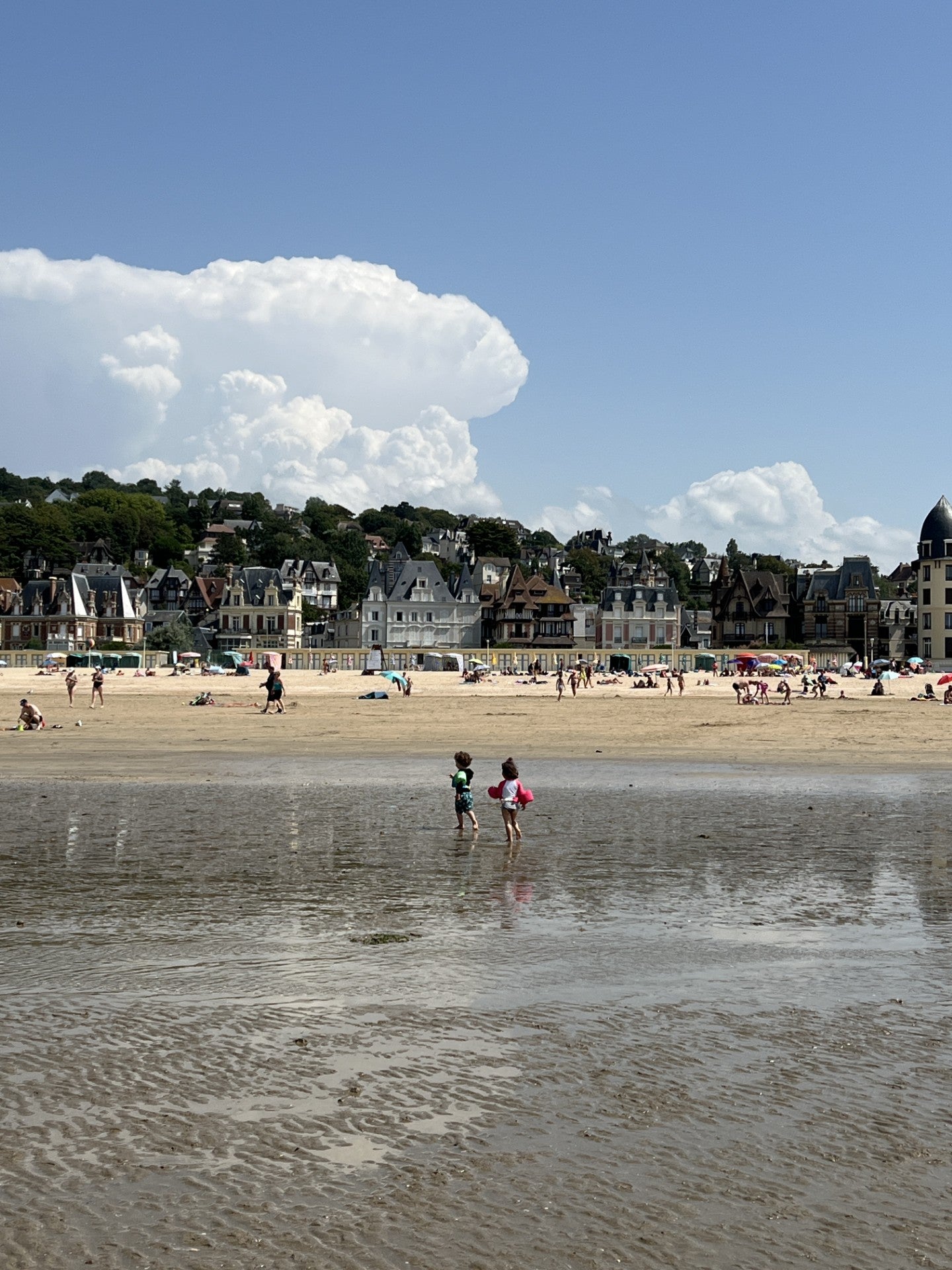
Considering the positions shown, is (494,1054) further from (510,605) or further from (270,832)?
(510,605)

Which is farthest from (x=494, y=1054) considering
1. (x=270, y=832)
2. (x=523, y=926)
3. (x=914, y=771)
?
(x=914, y=771)

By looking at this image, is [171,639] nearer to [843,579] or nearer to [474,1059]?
[843,579]

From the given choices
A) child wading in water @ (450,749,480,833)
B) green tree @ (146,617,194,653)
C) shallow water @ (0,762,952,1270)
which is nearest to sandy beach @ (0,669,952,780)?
child wading in water @ (450,749,480,833)

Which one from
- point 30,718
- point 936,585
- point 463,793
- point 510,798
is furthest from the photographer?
point 936,585

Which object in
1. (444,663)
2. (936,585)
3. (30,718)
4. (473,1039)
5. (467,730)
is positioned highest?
(936,585)

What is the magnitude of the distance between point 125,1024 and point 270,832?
8.95 meters

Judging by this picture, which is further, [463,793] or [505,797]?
[463,793]

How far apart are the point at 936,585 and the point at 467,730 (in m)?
78.4

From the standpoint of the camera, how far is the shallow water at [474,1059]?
527 cm

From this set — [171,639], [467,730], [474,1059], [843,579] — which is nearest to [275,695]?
[467,730]

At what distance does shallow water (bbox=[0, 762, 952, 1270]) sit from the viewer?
5.27m

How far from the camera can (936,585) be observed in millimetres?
106250

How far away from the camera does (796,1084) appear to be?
696 cm

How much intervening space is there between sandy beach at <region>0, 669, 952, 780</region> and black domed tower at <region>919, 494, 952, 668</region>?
4056 cm
